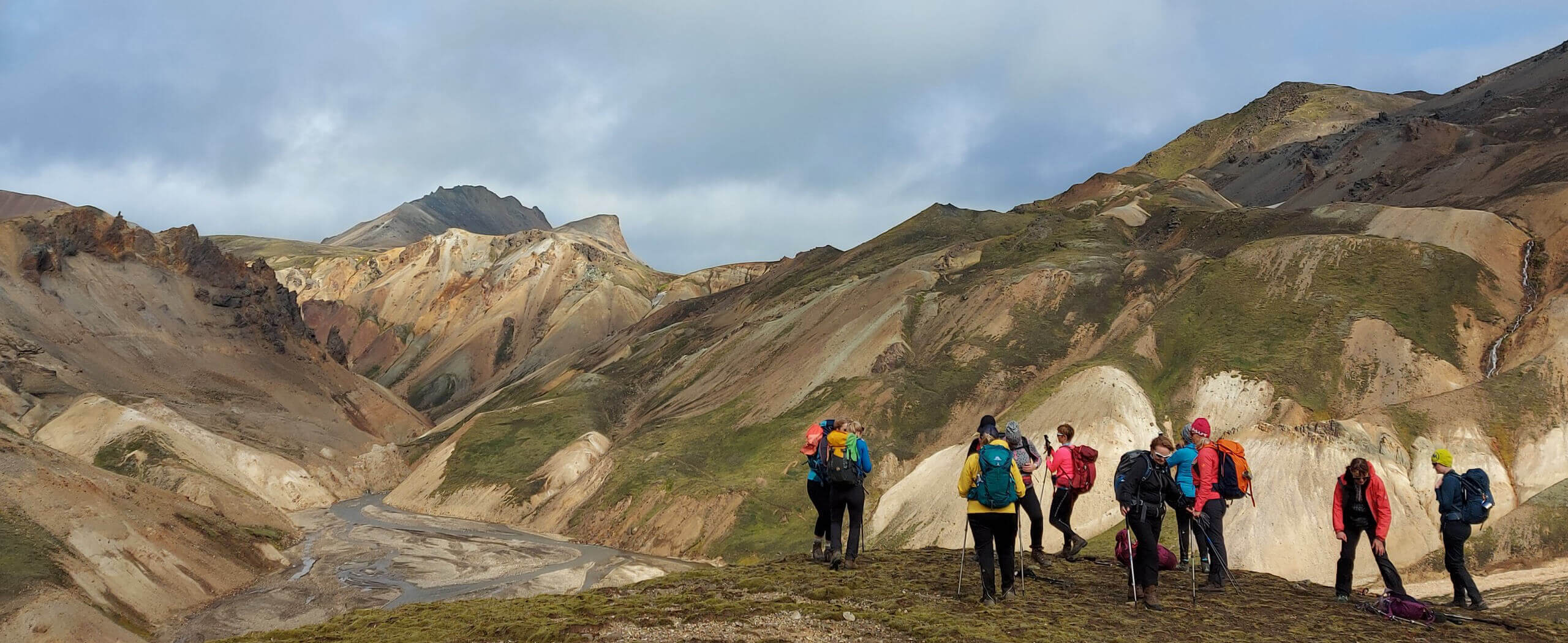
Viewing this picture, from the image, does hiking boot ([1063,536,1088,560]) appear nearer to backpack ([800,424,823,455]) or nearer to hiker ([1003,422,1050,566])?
hiker ([1003,422,1050,566])

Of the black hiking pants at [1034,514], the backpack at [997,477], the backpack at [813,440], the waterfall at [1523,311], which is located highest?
the waterfall at [1523,311]

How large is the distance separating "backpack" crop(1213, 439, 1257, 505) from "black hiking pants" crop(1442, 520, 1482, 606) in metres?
3.31

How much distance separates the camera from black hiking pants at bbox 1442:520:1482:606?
647 inches

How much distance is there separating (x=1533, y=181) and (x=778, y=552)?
70.8 meters

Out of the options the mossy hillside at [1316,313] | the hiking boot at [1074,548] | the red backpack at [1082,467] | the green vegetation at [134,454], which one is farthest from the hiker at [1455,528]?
the green vegetation at [134,454]

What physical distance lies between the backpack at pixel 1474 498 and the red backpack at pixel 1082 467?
20.4ft

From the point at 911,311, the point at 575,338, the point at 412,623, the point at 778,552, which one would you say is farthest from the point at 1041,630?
the point at 575,338

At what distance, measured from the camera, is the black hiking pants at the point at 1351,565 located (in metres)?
15.8

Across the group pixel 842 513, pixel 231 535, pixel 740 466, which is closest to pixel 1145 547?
pixel 842 513

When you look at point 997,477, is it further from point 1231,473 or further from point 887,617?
point 1231,473

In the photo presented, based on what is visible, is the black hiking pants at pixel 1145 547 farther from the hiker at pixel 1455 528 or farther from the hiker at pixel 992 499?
the hiker at pixel 1455 528

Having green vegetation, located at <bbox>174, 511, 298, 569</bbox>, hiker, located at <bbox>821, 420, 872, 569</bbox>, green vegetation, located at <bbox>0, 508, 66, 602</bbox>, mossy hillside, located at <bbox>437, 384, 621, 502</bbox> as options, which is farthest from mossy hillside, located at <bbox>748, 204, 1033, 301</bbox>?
hiker, located at <bbox>821, 420, 872, 569</bbox>

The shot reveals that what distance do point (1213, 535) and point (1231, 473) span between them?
1225mm

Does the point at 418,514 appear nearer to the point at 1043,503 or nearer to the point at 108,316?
the point at 108,316
